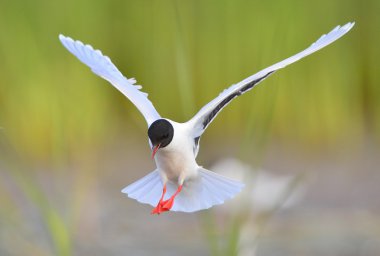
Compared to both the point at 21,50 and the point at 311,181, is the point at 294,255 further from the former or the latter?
the point at 21,50

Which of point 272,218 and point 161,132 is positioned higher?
point 161,132

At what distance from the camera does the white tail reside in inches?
77.3

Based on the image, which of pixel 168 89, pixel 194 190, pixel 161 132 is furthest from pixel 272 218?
pixel 161 132

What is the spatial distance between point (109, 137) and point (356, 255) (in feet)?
4.48

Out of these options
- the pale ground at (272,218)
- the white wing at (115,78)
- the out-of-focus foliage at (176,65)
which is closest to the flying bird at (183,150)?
the white wing at (115,78)

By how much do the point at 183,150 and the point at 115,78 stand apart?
0.76 ft

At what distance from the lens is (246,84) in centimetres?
196

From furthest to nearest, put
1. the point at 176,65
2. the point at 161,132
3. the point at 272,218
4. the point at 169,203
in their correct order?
the point at 176,65, the point at 272,218, the point at 169,203, the point at 161,132

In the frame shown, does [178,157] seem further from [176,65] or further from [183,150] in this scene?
[176,65]

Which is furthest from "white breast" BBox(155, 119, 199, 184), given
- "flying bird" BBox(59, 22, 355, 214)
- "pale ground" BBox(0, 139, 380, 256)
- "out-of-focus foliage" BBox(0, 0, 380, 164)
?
"out-of-focus foliage" BBox(0, 0, 380, 164)

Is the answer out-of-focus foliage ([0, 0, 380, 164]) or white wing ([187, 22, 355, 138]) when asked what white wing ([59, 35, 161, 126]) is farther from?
out-of-focus foliage ([0, 0, 380, 164])

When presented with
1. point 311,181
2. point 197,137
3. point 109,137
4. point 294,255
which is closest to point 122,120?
point 109,137

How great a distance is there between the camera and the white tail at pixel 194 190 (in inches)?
77.3

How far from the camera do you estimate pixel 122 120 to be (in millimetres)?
4641
